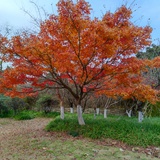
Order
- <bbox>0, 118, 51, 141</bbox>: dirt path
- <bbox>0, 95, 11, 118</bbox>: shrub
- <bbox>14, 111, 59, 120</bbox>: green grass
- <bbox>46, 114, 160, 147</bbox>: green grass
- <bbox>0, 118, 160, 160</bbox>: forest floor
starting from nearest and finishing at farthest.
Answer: <bbox>0, 118, 160, 160</bbox>: forest floor, <bbox>46, 114, 160, 147</bbox>: green grass, <bbox>0, 118, 51, 141</bbox>: dirt path, <bbox>14, 111, 59, 120</bbox>: green grass, <bbox>0, 95, 11, 118</bbox>: shrub

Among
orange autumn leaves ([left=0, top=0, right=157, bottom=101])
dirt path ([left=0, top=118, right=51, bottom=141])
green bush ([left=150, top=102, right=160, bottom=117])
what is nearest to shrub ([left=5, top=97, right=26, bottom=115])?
dirt path ([left=0, top=118, right=51, bottom=141])

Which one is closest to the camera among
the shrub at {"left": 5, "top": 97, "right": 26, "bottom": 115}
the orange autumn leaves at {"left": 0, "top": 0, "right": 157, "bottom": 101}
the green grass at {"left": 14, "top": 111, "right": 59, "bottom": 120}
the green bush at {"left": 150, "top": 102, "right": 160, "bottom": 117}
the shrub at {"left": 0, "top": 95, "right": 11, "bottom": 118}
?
the orange autumn leaves at {"left": 0, "top": 0, "right": 157, "bottom": 101}

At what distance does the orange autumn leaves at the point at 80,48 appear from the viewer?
163 inches

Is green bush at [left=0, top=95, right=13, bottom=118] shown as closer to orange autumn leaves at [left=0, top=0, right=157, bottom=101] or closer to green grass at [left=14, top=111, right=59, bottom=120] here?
green grass at [left=14, top=111, right=59, bottom=120]

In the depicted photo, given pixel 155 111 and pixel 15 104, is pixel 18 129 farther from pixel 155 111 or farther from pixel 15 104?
pixel 155 111

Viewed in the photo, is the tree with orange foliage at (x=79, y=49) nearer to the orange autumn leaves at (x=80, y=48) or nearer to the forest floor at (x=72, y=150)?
the orange autumn leaves at (x=80, y=48)

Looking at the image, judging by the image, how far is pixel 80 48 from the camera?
4641mm

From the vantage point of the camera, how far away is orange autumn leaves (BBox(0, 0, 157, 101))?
415 cm

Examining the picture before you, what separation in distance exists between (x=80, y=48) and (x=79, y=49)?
2.6 inches

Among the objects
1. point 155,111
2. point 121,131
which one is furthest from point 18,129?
point 155,111

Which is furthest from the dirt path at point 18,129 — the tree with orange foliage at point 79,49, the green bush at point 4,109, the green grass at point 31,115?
the green bush at point 4,109

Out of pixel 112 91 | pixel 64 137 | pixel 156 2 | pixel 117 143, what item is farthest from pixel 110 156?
pixel 156 2

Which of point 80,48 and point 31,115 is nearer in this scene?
point 80,48

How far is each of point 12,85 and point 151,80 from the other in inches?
252
